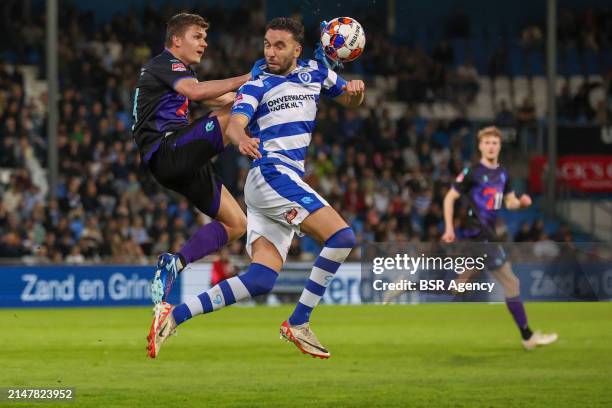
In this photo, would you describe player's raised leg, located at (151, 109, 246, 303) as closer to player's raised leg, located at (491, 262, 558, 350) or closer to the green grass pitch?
the green grass pitch

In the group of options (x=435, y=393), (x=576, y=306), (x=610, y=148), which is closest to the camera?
(x=435, y=393)

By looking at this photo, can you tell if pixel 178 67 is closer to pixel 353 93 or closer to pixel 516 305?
pixel 353 93

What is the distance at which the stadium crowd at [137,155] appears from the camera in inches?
838

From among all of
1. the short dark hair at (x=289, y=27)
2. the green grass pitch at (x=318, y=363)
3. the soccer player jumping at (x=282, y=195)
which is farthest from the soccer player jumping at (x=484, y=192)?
the short dark hair at (x=289, y=27)

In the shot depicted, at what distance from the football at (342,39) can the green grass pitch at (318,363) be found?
8.21 feet

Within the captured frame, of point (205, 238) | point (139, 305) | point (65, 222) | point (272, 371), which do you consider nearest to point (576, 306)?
point (139, 305)

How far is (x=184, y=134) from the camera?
8781mm

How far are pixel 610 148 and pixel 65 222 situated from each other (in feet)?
43.4

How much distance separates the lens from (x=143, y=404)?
8445 millimetres

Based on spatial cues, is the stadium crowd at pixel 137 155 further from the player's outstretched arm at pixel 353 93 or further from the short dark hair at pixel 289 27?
the short dark hair at pixel 289 27

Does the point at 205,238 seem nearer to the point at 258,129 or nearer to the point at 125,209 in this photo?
the point at 258,129

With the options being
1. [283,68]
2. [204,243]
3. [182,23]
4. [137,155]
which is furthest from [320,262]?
[137,155]

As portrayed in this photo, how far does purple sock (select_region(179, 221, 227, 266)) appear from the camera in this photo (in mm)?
9359

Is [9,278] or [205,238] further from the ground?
[205,238]
